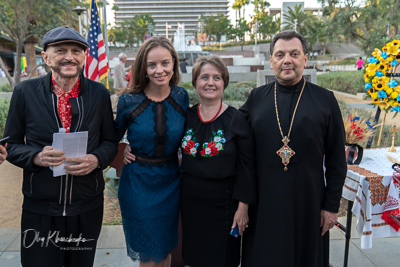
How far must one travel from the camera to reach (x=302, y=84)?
242 cm

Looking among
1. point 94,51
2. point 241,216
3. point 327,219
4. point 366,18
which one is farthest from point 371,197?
point 366,18

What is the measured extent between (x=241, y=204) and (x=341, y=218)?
2.55m

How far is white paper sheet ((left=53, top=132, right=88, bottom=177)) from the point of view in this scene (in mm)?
1966

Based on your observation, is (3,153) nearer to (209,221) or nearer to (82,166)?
(82,166)

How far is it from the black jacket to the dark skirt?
2.23 feet

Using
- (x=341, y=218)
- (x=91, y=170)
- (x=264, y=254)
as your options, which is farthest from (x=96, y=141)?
(x=341, y=218)

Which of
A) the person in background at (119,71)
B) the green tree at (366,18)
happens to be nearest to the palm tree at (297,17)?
the green tree at (366,18)

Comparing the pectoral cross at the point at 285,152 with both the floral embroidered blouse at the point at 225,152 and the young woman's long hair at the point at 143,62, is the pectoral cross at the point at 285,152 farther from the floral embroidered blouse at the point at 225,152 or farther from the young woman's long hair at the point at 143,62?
the young woman's long hair at the point at 143,62

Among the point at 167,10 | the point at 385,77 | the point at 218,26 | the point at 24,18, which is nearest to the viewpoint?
the point at 385,77

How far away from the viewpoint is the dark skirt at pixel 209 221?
236cm

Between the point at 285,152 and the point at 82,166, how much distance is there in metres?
1.37

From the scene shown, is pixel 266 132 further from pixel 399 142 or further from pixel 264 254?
pixel 399 142

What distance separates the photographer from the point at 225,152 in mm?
2297

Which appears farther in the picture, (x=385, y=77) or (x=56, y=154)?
(x=385, y=77)
